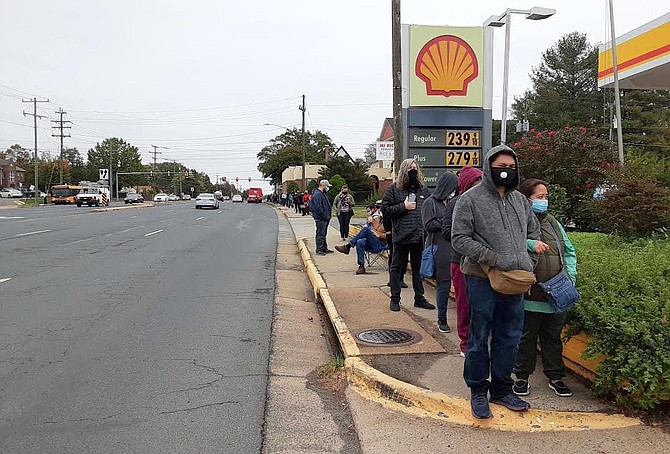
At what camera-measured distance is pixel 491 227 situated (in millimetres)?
4043

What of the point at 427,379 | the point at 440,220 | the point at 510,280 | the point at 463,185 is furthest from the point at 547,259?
the point at 440,220

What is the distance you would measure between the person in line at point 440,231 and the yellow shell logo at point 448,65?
17.9ft

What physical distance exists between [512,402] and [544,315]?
741 millimetres

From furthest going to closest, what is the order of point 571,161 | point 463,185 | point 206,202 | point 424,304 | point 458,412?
1. point 206,202
2. point 571,161
3. point 424,304
4. point 463,185
5. point 458,412

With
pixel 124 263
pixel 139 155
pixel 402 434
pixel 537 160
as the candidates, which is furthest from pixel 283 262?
pixel 139 155

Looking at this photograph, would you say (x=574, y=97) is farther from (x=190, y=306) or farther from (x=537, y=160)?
(x=190, y=306)

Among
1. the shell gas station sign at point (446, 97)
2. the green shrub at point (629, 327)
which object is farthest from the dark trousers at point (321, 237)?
the green shrub at point (629, 327)

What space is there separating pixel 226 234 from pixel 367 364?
17.5 metres

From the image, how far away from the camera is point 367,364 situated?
17.6 feet

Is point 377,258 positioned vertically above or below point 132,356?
above

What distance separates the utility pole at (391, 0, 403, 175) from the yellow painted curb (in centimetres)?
707

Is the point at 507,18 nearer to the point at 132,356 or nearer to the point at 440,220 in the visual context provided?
the point at 440,220

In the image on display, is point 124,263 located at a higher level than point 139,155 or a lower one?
lower

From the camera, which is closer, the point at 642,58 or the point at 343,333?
the point at 343,333
